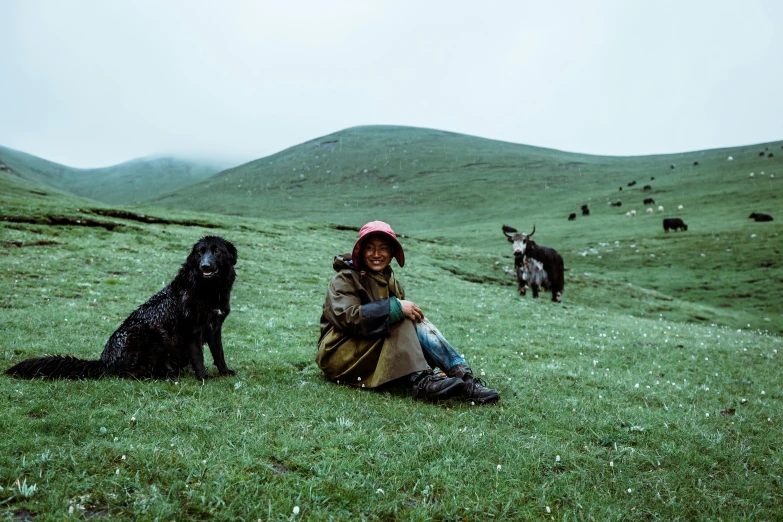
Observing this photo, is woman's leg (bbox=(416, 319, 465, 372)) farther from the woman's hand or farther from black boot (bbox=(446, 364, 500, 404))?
the woman's hand

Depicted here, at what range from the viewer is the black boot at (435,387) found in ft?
23.5

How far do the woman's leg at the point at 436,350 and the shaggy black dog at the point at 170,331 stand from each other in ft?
11.5

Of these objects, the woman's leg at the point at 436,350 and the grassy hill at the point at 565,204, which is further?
the grassy hill at the point at 565,204

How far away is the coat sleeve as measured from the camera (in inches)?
291

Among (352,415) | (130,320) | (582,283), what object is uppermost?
(130,320)

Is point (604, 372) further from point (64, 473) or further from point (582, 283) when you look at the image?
point (582, 283)

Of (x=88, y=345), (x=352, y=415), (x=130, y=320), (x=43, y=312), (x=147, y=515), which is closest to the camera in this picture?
(x=147, y=515)

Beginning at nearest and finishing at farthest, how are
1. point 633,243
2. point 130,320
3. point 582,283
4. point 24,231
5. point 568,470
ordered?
point 568,470 < point 130,320 < point 24,231 < point 582,283 < point 633,243

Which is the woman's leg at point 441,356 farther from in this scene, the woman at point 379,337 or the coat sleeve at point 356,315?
the coat sleeve at point 356,315

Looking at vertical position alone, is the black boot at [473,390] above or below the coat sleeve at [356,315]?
below

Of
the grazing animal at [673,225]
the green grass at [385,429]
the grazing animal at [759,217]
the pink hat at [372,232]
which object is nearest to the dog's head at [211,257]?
the green grass at [385,429]

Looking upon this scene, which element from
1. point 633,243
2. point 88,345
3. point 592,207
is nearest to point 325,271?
point 88,345

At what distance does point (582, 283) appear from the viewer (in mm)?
34562

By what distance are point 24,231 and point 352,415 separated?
29.3 metres
